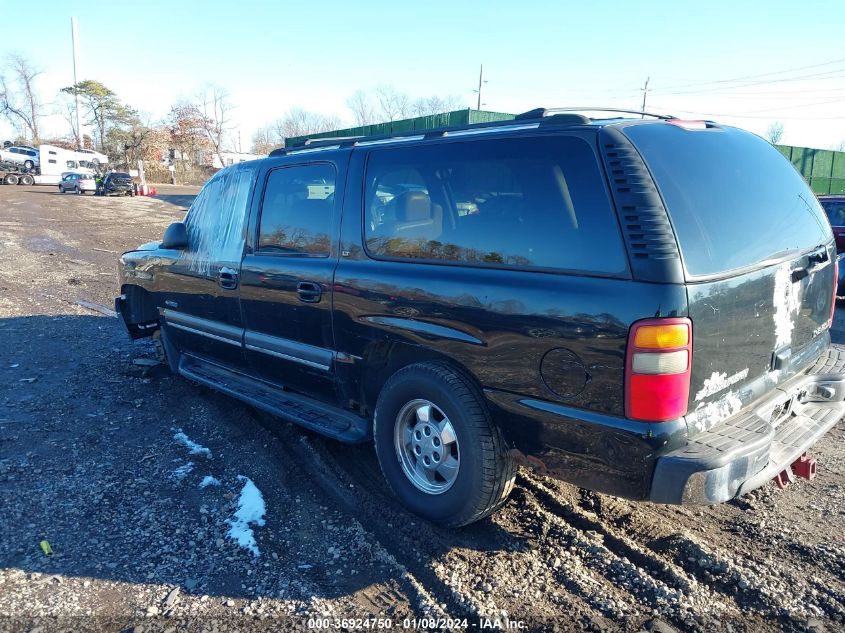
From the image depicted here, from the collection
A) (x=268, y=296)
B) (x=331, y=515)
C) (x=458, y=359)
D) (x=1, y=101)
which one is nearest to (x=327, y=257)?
(x=268, y=296)

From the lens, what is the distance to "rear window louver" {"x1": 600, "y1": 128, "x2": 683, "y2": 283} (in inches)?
94.1

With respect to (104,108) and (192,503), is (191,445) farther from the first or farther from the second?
(104,108)

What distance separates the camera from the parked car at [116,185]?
37.9 meters

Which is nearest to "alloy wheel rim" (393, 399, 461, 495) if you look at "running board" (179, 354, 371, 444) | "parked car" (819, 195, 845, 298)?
Answer: "running board" (179, 354, 371, 444)

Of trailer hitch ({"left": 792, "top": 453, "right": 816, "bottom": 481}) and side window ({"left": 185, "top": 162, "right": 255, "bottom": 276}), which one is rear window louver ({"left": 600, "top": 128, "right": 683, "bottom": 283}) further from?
side window ({"left": 185, "top": 162, "right": 255, "bottom": 276})

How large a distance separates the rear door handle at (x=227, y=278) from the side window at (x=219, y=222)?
0.05 metres

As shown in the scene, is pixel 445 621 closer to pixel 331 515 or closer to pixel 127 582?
pixel 331 515

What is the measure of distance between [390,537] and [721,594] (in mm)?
1569

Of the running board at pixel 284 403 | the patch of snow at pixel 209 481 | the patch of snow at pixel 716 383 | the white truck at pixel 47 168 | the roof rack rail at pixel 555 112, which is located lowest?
the patch of snow at pixel 209 481

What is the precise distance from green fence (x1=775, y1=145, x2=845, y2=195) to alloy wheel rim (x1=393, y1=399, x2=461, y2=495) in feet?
96.5

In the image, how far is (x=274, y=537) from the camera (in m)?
3.22

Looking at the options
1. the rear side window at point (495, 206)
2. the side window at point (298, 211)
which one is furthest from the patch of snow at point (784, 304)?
the side window at point (298, 211)

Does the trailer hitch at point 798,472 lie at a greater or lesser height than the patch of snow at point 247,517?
greater

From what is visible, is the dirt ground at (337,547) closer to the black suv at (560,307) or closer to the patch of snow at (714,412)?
the black suv at (560,307)
